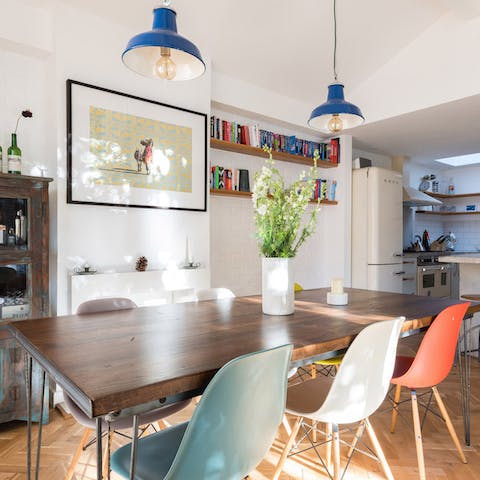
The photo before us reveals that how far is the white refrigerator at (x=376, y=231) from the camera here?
473cm

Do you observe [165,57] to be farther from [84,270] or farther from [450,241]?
[450,241]

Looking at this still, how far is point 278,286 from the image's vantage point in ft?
5.93

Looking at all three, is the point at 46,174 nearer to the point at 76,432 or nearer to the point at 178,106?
the point at 178,106

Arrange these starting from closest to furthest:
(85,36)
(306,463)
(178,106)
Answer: (306,463) < (85,36) < (178,106)

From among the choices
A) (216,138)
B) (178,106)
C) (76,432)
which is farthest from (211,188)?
(76,432)

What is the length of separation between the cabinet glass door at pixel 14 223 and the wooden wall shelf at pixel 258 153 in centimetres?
174

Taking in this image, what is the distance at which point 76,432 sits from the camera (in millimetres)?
2371

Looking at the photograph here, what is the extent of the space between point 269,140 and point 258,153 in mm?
202

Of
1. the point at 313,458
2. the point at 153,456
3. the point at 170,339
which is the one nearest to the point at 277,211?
the point at 170,339

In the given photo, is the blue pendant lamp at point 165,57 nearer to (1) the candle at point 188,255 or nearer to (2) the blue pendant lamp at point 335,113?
(2) the blue pendant lamp at point 335,113

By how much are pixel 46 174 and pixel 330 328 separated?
2.30m

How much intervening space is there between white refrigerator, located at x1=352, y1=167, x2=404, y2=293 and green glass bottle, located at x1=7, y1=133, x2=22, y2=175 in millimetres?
3734

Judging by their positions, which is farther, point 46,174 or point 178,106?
point 178,106

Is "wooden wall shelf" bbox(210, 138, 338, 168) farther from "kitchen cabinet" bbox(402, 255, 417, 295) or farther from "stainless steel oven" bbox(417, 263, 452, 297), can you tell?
"stainless steel oven" bbox(417, 263, 452, 297)
